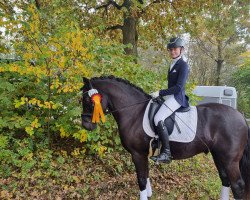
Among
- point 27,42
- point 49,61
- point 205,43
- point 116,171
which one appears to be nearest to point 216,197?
point 116,171

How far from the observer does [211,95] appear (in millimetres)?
16672

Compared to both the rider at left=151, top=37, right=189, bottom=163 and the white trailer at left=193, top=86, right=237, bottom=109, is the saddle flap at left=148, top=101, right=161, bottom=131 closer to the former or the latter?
the rider at left=151, top=37, right=189, bottom=163

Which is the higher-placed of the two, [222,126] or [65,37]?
[65,37]

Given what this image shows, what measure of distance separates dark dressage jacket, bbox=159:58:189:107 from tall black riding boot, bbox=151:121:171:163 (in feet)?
1.76

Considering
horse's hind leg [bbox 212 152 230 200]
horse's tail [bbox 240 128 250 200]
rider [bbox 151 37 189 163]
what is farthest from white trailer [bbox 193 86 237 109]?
rider [bbox 151 37 189 163]

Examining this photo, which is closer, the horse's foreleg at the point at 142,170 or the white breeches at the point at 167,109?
the white breeches at the point at 167,109

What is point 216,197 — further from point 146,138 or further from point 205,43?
point 205,43

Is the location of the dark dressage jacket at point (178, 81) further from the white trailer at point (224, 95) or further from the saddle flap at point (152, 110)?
the white trailer at point (224, 95)

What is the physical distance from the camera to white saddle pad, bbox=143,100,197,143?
475 cm

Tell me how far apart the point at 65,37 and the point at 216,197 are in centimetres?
473

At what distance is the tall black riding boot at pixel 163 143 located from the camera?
15.1 feet

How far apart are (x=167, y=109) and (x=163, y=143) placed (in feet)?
1.90

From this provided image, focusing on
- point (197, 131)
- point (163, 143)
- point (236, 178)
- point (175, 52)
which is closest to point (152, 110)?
point (163, 143)

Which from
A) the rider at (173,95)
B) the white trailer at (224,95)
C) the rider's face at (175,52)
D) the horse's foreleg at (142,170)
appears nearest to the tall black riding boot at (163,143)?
the rider at (173,95)
